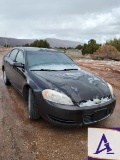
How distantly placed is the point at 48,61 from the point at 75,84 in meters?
1.55

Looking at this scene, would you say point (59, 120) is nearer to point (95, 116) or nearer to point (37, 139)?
point (37, 139)

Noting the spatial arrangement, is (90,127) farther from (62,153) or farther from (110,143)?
(62,153)

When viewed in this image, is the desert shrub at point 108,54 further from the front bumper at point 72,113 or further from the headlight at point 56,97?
the headlight at point 56,97

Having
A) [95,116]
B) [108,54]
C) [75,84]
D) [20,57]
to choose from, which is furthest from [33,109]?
[108,54]

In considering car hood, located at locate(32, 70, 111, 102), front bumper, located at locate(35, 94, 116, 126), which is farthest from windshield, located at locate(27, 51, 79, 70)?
front bumper, located at locate(35, 94, 116, 126)

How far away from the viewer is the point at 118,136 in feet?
11.6

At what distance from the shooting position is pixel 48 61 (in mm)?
Answer: 4996

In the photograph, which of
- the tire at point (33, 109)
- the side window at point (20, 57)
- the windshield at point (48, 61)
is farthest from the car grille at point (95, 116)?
the side window at point (20, 57)

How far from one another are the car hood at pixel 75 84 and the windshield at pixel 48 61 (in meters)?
0.40

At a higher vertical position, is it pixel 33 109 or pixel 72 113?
pixel 72 113

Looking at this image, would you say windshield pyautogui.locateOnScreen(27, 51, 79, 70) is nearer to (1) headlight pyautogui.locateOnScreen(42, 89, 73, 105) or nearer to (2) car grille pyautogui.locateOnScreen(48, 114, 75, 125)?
(1) headlight pyautogui.locateOnScreen(42, 89, 73, 105)

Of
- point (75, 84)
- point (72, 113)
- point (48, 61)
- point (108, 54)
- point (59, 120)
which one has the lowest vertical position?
point (59, 120)

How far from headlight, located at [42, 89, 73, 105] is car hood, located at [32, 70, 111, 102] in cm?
8

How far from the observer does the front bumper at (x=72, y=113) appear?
3297 mm
